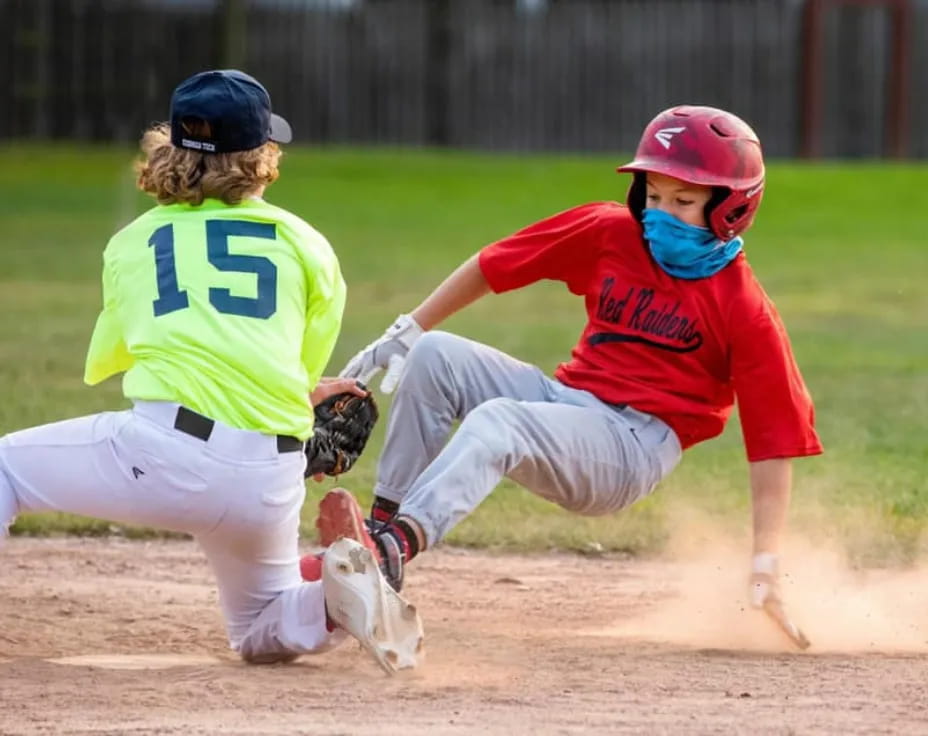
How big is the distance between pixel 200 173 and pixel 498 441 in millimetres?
1020

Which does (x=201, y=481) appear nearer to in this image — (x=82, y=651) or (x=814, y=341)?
(x=82, y=651)

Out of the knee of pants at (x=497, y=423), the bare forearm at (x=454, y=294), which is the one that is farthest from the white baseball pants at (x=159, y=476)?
the bare forearm at (x=454, y=294)

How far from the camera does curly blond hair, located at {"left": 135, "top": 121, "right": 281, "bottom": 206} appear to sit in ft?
15.4

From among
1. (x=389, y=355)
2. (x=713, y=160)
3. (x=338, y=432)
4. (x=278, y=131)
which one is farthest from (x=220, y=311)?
(x=713, y=160)

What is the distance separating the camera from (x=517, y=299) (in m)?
15.2

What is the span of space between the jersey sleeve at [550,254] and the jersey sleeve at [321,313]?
0.92 meters

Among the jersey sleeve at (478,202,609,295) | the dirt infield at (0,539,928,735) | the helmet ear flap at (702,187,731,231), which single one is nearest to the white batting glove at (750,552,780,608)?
the dirt infield at (0,539,928,735)

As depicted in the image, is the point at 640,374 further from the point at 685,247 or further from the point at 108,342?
the point at 108,342

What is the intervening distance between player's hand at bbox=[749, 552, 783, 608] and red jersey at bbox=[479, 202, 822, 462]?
292 mm

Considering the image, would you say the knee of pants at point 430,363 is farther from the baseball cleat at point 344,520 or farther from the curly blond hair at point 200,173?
the curly blond hair at point 200,173

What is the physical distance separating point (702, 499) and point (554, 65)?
704 inches

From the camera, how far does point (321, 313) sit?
473 cm

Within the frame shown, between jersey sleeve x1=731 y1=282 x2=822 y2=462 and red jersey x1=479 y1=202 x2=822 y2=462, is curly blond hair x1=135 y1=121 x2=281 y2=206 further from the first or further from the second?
jersey sleeve x1=731 y1=282 x2=822 y2=462

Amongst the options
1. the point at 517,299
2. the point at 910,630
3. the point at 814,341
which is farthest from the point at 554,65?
the point at 910,630
